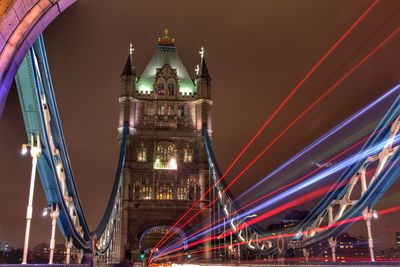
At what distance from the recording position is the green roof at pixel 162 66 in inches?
2606

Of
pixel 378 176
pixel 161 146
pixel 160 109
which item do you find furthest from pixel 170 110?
pixel 378 176

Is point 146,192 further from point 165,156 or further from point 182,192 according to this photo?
point 165,156

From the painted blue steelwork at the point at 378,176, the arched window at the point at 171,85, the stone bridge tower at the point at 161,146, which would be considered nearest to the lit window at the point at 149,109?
the stone bridge tower at the point at 161,146

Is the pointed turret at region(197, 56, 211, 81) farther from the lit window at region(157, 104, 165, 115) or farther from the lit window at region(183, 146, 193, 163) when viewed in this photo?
the lit window at region(183, 146, 193, 163)

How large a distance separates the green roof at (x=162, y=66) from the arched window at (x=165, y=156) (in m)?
8.94

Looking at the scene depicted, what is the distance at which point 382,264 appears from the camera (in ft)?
52.4

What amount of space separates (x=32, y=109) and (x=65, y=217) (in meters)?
8.55

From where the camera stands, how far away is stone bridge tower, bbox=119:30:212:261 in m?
57.1

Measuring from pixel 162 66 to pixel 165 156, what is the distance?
14256 mm

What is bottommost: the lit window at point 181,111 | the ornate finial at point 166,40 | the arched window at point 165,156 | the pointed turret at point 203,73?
the arched window at point 165,156

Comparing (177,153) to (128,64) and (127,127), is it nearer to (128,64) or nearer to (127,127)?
(127,127)

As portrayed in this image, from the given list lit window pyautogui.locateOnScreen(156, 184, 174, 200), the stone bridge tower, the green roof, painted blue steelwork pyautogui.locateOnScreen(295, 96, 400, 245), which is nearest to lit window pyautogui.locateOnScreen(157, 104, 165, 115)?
the stone bridge tower

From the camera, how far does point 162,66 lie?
221ft

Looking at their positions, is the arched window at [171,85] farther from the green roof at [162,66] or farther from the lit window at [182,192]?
the lit window at [182,192]
